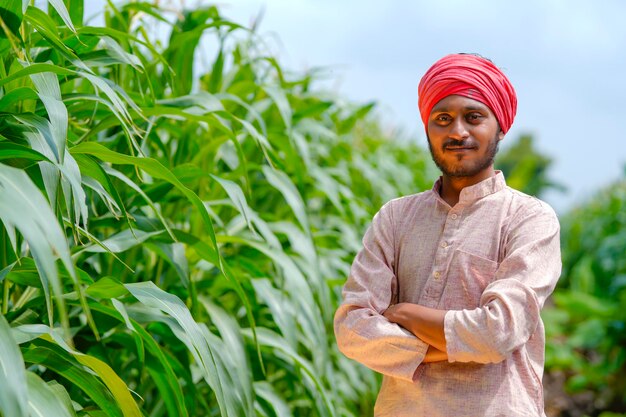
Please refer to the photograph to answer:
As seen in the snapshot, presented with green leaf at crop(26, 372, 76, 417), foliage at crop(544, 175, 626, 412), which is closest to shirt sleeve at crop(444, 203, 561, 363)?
green leaf at crop(26, 372, 76, 417)

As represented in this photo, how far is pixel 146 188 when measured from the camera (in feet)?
5.24

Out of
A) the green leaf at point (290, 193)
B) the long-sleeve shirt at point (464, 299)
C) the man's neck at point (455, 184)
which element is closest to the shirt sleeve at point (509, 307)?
the long-sleeve shirt at point (464, 299)

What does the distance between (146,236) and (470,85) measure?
1.98ft

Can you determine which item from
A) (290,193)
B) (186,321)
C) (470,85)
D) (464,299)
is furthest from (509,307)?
(290,193)

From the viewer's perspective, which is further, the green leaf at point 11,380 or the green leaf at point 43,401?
the green leaf at point 43,401

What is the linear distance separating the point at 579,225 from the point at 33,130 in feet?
25.4

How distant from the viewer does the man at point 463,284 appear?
1209 millimetres

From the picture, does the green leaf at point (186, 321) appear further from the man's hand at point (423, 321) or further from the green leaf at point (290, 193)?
the green leaf at point (290, 193)

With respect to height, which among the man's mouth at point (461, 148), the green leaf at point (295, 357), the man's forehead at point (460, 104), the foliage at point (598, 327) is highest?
the man's forehead at point (460, 104)

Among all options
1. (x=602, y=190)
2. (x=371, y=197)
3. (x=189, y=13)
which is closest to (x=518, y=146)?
(x=602, y=190)

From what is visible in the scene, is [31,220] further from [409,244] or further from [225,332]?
[225,332]

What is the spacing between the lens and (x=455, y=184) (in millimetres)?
1344

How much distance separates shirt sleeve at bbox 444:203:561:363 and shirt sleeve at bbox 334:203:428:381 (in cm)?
7

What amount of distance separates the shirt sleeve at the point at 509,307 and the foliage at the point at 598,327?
3167 millimetres
